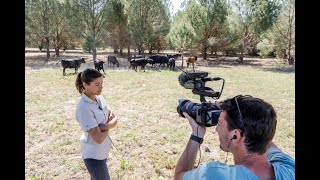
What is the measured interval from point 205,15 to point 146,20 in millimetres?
6249

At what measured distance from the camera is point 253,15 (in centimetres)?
2964

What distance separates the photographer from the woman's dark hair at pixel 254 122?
1512 millimetres

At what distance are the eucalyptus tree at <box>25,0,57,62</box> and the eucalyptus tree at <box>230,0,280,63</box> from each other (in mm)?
18874

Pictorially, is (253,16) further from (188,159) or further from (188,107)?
(188,159)

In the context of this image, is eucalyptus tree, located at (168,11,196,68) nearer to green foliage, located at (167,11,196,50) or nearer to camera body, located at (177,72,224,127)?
green foliage, located at (167,11,196,50)

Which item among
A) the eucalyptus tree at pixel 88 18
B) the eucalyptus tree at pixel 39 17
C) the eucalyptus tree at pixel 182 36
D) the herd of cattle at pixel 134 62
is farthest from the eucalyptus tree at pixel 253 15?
the eucalyptus tree at pixel 39 17

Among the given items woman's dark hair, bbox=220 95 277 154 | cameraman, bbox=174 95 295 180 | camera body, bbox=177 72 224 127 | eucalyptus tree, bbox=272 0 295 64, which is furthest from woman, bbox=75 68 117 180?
eucalyptus tree, bbox=272 0 295 64

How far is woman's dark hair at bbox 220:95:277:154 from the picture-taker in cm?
151

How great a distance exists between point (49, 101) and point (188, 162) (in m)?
9.68

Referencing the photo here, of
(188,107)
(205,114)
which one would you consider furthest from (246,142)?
(188,107)

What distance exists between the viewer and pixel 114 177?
4664 mm

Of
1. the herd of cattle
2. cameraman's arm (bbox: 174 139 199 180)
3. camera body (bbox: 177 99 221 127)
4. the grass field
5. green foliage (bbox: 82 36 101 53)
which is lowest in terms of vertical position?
the grass field

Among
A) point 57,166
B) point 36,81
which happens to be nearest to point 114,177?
point 57,166
